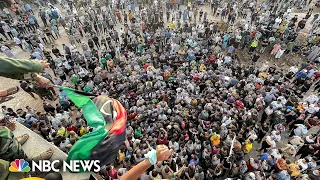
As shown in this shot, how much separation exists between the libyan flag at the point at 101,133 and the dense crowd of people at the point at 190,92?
123 inches

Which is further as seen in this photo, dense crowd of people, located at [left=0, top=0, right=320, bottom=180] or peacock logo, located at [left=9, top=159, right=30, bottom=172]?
dense crowd of people, located at [left=0, top=0, right=320, bottom=180]

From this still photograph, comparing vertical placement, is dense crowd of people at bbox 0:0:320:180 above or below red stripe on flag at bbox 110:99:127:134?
below

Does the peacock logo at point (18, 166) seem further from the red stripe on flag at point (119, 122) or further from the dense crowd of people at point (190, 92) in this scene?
the dense crowd of people at point (190, 92)

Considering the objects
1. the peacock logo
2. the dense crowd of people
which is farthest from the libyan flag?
the dense crowd of people

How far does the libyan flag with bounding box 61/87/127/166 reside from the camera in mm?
4152

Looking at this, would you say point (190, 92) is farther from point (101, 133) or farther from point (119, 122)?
point (101, 133)

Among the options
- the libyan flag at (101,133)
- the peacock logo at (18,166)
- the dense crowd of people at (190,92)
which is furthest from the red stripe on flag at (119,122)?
the dense crowd of people at (190,92)

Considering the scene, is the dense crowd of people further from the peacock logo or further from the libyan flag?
the peacock logo

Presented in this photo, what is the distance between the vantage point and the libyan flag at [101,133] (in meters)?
4.15

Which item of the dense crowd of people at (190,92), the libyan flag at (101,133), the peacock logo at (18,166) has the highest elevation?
the libyan flag at (101,133)

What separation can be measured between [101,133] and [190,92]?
10.8 m

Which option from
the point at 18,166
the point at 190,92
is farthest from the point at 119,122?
the point at 190,92

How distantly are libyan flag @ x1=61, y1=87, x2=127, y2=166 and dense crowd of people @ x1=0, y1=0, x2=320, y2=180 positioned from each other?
311 cm

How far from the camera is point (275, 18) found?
74.6ft
